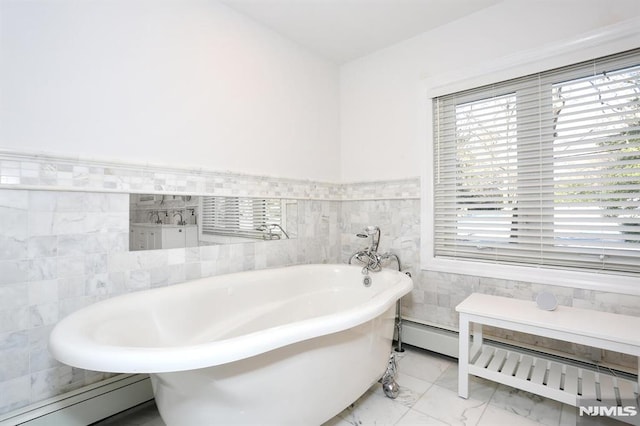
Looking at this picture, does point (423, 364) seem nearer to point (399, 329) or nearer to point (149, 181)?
point (399, 329)

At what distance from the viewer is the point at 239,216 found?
2041 mm

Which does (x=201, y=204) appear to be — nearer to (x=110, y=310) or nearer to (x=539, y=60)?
(x=110, y=310)

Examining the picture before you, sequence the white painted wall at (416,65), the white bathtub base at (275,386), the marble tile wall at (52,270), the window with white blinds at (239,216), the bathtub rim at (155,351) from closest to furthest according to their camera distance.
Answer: the bathtub rim at (155,351) < the white bathtub base at (275,386) < the marble tile wall at (52,270) < the white painted wall at (416,65) < the window with white blinds at (239,216)

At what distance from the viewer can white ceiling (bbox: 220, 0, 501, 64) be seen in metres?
1.98

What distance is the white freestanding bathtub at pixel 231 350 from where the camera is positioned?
83cm

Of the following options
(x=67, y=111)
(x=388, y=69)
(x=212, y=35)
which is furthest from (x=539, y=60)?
(x=67, y=111)

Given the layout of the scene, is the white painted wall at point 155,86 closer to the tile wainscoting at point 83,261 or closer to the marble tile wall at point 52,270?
the tile wainscoting at point 83,261

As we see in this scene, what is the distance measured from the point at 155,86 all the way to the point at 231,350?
5.00 feet

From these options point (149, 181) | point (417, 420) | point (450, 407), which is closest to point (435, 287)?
point (450, 407)

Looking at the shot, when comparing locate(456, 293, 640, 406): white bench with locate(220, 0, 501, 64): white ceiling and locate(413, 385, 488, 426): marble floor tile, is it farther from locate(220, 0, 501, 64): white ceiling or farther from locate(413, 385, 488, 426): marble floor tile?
locate(220, 0, 501, 64): white ceiling

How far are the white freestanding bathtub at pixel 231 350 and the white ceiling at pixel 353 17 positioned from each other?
182 cm

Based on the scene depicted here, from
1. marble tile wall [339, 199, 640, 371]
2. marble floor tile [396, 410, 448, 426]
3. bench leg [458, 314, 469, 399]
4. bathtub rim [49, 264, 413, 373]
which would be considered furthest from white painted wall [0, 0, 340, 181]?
marble floor tile [396, 410, 448, 426]

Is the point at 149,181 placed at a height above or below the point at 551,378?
above

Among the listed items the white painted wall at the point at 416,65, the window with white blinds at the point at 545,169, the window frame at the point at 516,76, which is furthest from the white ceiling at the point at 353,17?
the window with white blinds at the point at 545,169
